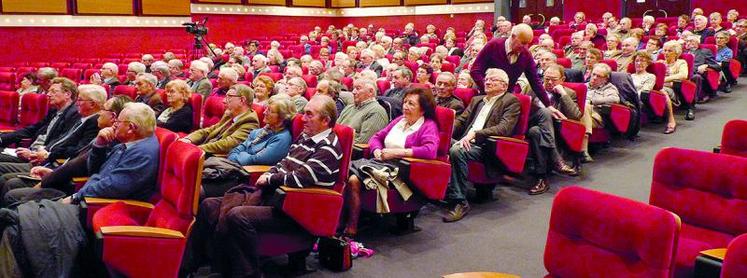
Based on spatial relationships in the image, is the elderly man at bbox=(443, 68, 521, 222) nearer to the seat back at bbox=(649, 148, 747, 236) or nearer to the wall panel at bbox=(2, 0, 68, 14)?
the seat back at bbox=(649, 148, 747, 236)

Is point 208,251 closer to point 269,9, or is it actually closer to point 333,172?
point 333,172

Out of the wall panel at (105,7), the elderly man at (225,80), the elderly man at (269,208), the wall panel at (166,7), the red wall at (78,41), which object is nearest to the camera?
the elderly man at (269,208)

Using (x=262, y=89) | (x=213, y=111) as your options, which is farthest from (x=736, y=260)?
(x=213, y=111)

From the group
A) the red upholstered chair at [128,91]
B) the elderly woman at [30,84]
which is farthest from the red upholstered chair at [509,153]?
the elderly woman at [30,84]

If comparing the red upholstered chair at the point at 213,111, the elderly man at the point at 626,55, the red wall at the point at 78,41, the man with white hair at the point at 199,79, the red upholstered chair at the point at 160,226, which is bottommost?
the red upholstered chair at the point at 160,226

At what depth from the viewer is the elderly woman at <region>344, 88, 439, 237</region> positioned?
300 centimetres

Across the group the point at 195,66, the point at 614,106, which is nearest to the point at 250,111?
the point at 195,66

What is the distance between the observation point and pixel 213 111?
420cm

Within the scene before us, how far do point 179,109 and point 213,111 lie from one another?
0.89 feet

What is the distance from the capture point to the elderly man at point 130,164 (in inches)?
98.7

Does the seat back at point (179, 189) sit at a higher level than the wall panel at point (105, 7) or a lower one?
lower

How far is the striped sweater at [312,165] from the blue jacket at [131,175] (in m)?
0.49

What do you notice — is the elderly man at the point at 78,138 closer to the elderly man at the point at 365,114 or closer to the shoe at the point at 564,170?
the elderly man at the point at 365,114

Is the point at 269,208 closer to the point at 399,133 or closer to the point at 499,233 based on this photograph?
the point at 399,133
